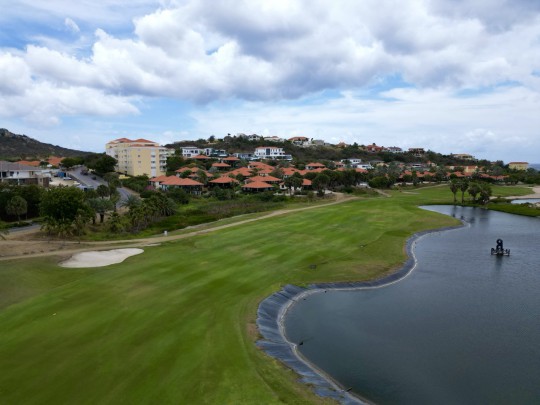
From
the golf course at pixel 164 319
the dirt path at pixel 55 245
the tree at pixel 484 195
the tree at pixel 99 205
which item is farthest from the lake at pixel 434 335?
the tree at pixel 484 195

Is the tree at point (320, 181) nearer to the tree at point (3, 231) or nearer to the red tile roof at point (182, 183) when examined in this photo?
the red tile roof at point (182, 183)

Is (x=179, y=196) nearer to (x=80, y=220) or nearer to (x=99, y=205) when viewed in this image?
(x=99, y=205)

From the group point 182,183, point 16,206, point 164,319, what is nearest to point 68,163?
point 182,183

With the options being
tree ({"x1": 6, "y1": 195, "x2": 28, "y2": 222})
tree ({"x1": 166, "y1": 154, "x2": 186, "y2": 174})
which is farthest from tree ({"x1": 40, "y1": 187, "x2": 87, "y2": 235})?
tree ({"x1": 166, "y1": 154, "x2": 186, "y2": 174})

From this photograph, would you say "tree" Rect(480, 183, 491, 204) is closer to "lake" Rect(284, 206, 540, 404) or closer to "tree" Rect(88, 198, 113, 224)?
"lake" Rect(284, 206, 540, 404)

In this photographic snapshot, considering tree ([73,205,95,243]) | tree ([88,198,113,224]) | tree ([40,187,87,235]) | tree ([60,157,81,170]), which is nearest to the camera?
tree ([40,187,87,235])

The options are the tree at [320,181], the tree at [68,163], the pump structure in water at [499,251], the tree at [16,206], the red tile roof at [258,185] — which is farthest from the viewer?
the tree at [68,163]
